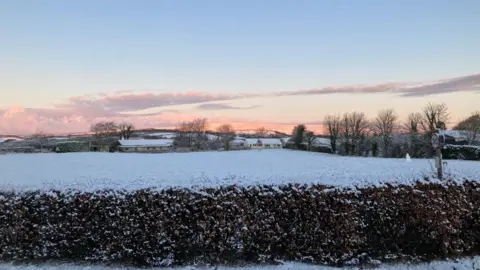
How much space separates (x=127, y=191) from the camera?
5.98 meters

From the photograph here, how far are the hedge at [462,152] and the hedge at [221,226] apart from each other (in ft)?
25.6

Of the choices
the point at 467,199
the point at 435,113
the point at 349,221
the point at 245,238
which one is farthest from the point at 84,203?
the point at 435,113

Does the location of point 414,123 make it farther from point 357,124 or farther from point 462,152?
point 462,152

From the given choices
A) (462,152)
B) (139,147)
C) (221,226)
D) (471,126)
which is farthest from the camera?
(471,126)

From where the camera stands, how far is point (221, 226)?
5855 mm

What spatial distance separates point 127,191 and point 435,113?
39.7 metres

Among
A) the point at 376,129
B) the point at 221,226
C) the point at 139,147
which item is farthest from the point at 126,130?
the point at 221,226

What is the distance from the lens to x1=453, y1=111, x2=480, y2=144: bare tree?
1347 inches

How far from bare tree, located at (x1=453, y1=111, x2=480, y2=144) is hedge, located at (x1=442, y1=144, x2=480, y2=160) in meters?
22.5

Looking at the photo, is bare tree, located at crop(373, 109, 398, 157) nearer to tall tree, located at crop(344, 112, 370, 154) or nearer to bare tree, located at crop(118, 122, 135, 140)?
tall tree, located at crop(344, 112, 370, 154)

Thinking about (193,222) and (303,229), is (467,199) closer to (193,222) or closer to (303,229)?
(303,229)

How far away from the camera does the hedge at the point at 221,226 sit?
584 cm

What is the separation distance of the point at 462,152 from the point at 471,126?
2940cm

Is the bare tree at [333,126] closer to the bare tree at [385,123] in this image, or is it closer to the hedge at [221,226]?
the bare tree at [385,123]
